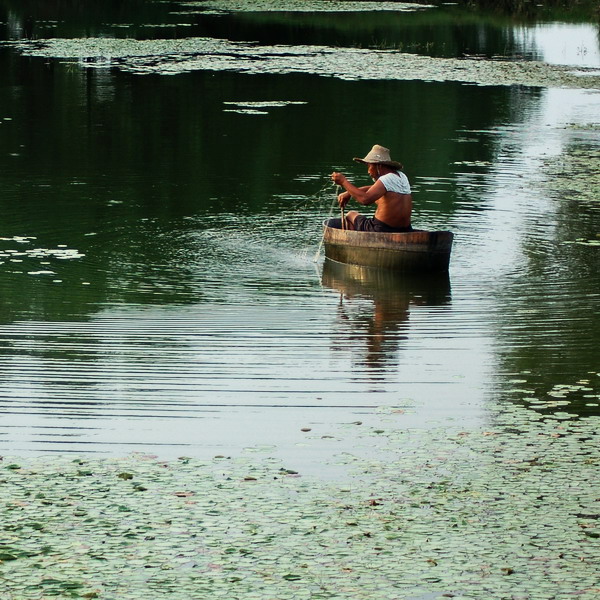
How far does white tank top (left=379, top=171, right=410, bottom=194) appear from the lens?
35.4 feet

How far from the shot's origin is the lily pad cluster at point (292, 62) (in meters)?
25.0

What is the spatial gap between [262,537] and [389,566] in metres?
0.52

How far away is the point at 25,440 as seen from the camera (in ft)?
19.6

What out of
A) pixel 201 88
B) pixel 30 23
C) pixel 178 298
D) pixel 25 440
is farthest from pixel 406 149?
pixel 30 23

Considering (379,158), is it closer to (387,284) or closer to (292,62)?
(387,284)

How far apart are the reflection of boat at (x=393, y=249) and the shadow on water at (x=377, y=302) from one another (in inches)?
2.6

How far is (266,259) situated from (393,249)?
3.60ft

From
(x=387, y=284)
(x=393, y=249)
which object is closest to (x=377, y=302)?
(x=387, y=284)

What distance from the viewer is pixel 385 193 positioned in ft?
35.5

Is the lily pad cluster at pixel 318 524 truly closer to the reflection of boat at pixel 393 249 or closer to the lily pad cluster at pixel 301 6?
the reflection of boat at pixel 393 249

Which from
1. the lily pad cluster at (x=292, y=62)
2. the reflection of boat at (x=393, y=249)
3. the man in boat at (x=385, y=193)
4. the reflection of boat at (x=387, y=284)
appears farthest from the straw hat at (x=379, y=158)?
the lily pad cluster at (x=292, y=62)

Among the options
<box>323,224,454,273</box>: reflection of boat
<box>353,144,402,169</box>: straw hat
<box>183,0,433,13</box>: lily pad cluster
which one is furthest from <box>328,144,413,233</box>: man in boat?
<box>183,0,433,13</box>: lily pad cluster

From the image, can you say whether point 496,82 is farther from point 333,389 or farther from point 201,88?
point 333,389

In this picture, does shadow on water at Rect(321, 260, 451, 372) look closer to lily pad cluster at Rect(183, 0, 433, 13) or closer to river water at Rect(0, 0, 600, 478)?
river water at Rect(0, 0, 600, 478)
